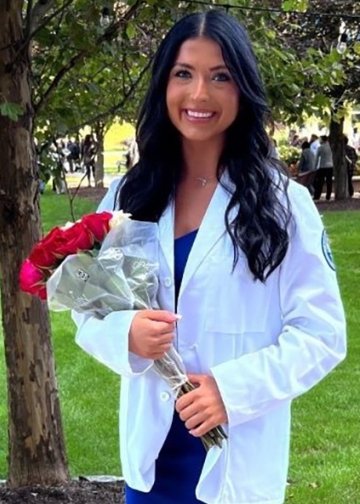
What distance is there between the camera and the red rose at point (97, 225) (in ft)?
6.37

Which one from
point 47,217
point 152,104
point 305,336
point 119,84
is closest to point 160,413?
point 305,336

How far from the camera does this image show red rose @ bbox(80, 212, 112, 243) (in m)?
1.94

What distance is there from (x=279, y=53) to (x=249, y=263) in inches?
97.3

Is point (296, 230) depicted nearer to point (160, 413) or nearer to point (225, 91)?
point (225, 91)

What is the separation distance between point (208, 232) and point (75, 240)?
30cm

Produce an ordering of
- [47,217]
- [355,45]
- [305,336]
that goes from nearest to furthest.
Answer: [305,336], [355,45], [47,217]

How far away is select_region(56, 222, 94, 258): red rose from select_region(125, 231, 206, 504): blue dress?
0.70ft

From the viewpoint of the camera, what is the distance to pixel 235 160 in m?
2.06

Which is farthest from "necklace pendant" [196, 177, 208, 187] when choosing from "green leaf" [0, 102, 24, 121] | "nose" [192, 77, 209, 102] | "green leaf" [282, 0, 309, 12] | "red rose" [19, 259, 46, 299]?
"green leaf" [282, 0, 309, 12]

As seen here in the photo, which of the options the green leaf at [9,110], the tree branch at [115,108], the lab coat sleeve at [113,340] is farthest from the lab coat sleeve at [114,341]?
the tree branch at [115,108]

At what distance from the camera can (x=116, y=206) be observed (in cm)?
222

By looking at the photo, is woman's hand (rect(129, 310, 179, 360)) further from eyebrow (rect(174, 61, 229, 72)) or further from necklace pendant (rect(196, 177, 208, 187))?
eyebrow (rect(174, 61, 229, 72))

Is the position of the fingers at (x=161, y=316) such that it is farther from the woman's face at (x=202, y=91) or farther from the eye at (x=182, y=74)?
the eye at (x=182, y=74)

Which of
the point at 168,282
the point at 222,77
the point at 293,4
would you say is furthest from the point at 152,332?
the point at 293,4
